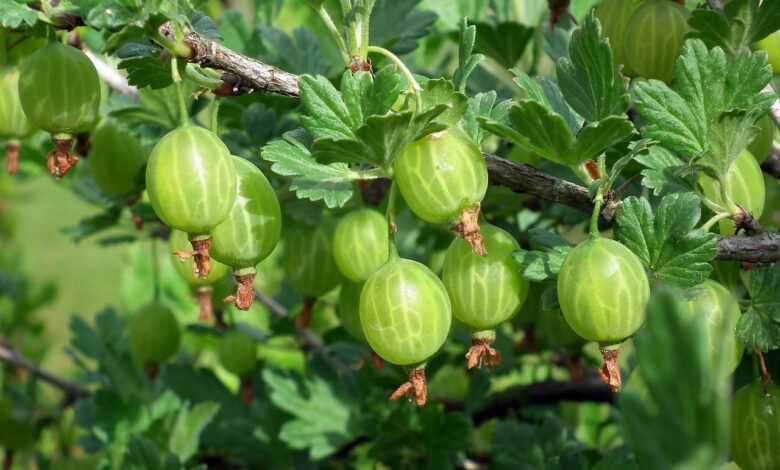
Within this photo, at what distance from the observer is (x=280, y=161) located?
3.43 ft

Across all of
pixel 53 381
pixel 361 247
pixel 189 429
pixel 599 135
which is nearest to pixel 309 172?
pixel 361 247

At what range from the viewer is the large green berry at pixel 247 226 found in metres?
1.08

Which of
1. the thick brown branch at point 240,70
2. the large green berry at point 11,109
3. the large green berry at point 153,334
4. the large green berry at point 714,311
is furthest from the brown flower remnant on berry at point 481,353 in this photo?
the large green berry at point 153,334

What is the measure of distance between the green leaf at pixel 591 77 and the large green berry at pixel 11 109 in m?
0.78

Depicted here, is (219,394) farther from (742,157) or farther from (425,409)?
(742,157)

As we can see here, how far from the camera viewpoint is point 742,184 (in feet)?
3.72

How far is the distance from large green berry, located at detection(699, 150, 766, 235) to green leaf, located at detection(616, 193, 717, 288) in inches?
5.3

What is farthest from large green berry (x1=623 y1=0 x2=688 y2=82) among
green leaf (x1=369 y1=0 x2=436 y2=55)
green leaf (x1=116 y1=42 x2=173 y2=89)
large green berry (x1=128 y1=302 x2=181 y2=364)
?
large green berry (x1=128 y1=302 x2=181 y2=364)

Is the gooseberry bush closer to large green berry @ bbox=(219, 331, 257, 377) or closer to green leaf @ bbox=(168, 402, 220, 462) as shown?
green leaf @ bbox=(168, 402, 220, 462)

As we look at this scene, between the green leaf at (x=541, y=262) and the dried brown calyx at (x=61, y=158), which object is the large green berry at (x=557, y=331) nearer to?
the green leaf at (x=541, y=262)

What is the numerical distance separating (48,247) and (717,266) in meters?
6.55

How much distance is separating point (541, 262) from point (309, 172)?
278 millimetres

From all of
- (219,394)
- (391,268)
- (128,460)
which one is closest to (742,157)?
(391,268)

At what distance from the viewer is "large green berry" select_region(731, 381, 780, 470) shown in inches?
43.8
